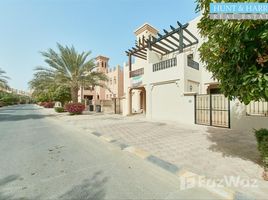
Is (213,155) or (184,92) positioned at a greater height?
(184,92)

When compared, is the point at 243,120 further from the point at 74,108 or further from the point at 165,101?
the point at 74,108

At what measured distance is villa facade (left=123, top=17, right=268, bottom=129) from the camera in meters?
9.45

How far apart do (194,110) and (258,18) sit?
9126 mm

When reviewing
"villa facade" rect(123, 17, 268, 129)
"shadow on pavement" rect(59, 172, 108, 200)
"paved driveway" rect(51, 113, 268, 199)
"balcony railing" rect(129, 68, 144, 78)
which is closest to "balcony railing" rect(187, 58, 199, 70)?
"villa facade" rect(123, 17, 268, 129)

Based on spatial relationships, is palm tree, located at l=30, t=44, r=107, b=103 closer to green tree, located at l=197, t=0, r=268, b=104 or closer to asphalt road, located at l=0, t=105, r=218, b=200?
asphalt road, located at l=0, t=105, r=218, b=200

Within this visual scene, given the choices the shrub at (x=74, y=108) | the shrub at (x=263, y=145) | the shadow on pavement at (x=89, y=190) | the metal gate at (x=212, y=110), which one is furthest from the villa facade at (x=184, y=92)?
the shadow on pavement at (x=89, y=190)

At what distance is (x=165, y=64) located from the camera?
14.2 metres

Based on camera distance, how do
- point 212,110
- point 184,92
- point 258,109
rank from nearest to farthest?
1. point 258,109
2. point 212,110
3. point 184,92

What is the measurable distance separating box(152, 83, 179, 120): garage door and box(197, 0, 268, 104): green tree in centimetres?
917

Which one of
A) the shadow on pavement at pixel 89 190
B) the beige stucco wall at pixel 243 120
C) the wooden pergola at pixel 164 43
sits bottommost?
the shadow on pavement at pixel 89 190

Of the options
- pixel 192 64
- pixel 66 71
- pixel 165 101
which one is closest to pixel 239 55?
pixel 165 101

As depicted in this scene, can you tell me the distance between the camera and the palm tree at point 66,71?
1920 centimetres

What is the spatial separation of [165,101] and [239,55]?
1077 cm

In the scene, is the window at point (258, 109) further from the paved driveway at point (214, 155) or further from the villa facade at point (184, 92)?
the paved driveway at point (214, 155)
